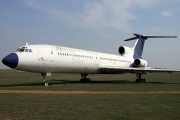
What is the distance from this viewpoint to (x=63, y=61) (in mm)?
23125

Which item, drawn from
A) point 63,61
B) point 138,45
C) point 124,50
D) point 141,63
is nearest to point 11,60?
point 63,61

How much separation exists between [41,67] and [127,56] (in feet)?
58.9

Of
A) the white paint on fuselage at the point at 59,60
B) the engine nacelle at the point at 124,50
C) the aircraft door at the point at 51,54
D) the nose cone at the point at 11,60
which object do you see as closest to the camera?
the nose cone at the point at 11,60

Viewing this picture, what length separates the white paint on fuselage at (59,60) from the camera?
65.5ft

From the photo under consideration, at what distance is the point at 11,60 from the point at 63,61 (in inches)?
227

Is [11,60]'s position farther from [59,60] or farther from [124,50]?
[124,50]

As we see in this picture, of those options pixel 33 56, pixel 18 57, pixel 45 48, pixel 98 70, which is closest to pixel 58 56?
pixel 45 48

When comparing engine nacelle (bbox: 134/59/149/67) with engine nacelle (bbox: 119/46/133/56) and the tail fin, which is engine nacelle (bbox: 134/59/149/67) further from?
the tail fin

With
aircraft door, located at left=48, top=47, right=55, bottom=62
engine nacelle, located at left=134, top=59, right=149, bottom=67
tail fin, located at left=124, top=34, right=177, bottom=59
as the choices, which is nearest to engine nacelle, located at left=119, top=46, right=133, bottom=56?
tail fin, located at left=124, top=34, right=177, bottom=59

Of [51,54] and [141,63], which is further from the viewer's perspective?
[141,63]

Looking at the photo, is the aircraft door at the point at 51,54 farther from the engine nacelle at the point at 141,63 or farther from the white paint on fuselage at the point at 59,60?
the engine nacelle at the point at 141,63

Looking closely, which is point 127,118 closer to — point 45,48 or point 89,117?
point 89,117

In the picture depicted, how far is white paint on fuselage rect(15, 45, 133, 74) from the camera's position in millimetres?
19969

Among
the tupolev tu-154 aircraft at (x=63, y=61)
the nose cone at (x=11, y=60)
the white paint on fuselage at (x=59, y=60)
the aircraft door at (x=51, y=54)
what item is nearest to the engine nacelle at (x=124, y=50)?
the tupolev tu-154 aircraft at (x=63, y=61)
